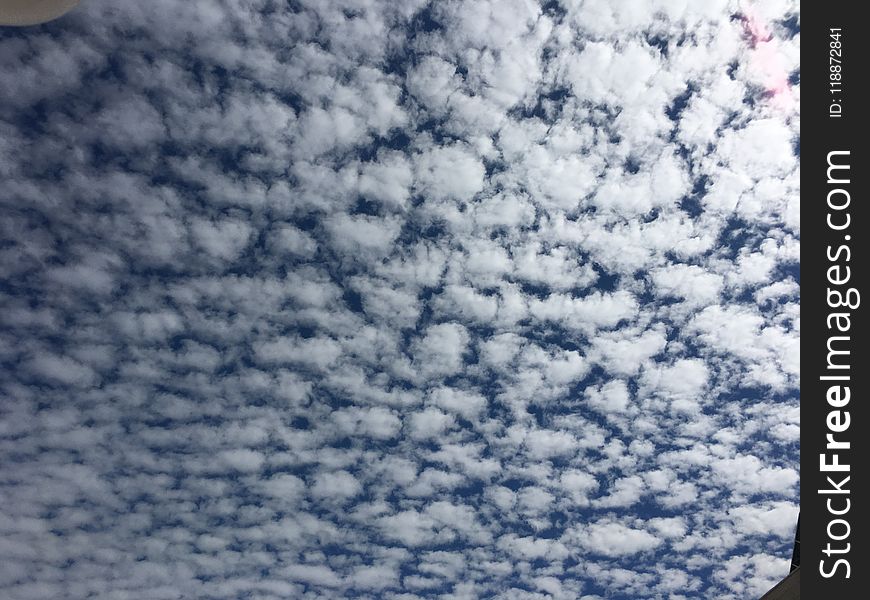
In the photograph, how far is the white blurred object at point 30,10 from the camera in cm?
614

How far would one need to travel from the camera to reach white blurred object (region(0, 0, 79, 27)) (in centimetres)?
614

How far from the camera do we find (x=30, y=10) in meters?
6.27
